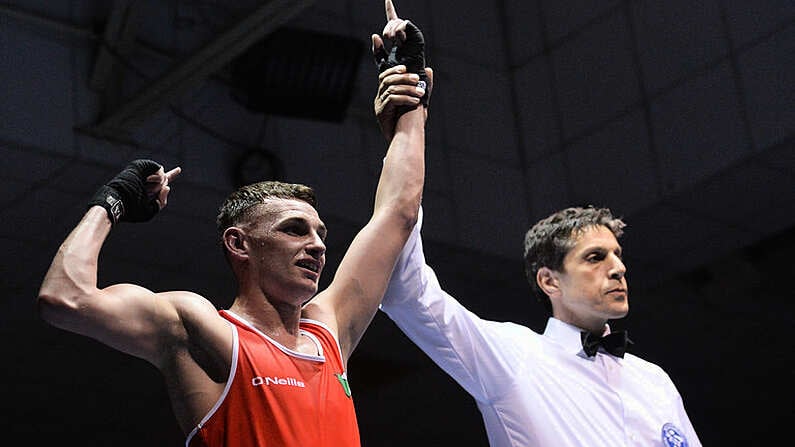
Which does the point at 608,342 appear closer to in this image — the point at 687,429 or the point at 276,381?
the point at 687,429

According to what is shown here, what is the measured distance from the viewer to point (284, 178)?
A: 257 inches

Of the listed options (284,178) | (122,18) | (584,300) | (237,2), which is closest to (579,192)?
(284,178)

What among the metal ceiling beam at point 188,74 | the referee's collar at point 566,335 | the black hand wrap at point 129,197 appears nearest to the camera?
the black hand wrap at point 129,197

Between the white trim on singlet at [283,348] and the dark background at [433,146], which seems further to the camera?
the dark background at [433,146]

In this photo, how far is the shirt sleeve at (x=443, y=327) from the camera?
321 centimetres

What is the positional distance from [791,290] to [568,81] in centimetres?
228

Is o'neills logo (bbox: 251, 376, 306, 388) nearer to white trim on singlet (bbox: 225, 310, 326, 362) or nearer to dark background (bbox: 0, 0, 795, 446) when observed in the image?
white trim on singlet (bbox: 225, 310, 326, 362)

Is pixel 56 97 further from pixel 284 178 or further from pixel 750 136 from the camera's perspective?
pixel 750 136

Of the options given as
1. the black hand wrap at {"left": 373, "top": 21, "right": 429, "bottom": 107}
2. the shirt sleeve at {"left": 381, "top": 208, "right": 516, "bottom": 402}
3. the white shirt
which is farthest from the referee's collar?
the black hand wrap at {"left": 373, "top": 21, "right": 429, "bottom": 107}

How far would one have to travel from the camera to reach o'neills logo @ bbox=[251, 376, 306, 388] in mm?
2441

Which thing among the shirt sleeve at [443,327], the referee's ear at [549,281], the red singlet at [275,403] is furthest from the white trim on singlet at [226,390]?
the referee's ear at [549,281]

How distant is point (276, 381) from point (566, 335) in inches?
58.4

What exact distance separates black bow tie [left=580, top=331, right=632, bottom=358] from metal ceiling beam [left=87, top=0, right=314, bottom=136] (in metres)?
2.66

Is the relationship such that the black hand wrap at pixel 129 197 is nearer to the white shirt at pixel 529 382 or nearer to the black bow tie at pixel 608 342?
the white shirt at pixel 529 382
